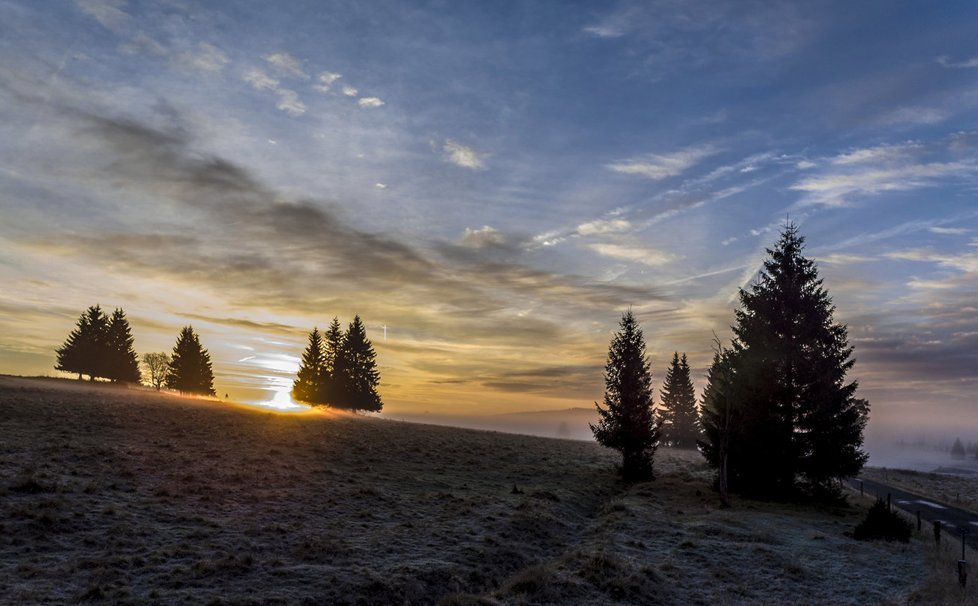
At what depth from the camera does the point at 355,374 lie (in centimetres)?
7569

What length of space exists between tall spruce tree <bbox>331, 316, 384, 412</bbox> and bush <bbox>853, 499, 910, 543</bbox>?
6075 centimetres

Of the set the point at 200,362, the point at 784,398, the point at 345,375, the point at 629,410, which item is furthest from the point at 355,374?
the point at 784,398

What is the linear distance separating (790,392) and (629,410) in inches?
447

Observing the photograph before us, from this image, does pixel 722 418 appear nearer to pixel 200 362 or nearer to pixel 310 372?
pixel 310 372

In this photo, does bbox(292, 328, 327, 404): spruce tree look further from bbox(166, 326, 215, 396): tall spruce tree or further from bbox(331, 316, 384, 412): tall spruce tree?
bbox(166, 326, 215, 396): tall spruce tree

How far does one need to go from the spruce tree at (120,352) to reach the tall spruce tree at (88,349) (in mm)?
494

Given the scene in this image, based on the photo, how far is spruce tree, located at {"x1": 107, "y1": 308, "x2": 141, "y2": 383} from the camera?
79.8m

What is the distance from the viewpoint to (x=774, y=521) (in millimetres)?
27656

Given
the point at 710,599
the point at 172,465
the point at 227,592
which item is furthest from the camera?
the point at 172,465

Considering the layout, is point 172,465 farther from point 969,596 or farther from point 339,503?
point 969,596

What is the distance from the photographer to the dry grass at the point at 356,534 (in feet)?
48.4

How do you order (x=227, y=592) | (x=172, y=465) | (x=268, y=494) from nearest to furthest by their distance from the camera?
(x=227, y=592) → (x=268, y=494) → (x=172, y=465)

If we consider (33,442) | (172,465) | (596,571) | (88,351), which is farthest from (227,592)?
(88,351)

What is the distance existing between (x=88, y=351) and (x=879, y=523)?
90.8 m
